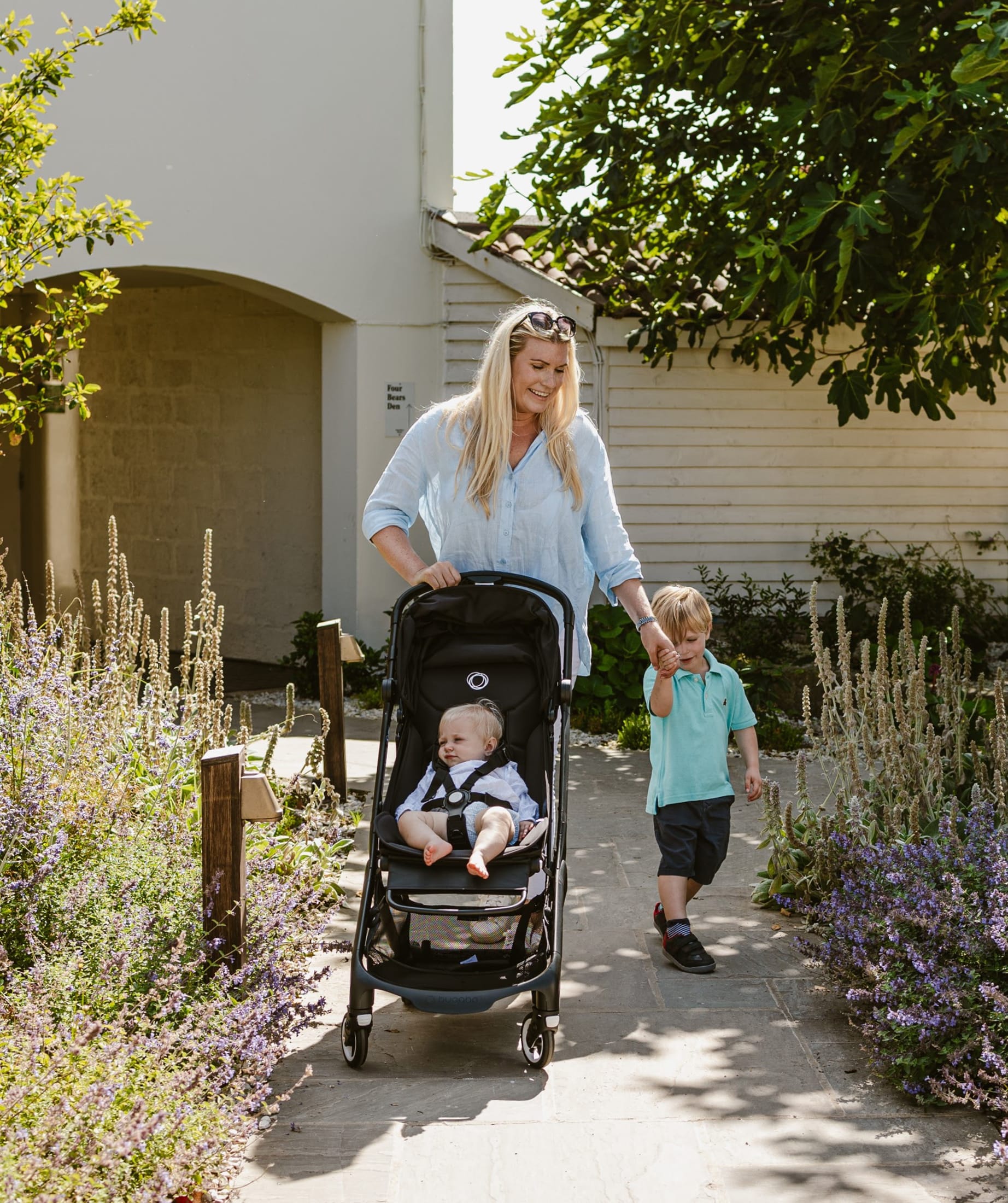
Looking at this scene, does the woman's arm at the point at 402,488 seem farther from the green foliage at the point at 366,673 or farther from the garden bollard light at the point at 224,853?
the green foliage at the point at 366,673

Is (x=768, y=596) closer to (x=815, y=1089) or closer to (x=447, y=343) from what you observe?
(x=447, y=343)

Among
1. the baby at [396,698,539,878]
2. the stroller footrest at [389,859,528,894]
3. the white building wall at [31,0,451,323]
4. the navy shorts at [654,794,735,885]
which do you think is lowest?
the navy shorts at [654,794,735,885]

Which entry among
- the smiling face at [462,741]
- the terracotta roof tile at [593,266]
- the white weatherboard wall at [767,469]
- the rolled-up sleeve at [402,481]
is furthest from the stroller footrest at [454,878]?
the white weatherboard wall at [767,469]

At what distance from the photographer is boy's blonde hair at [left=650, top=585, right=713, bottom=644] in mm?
4723

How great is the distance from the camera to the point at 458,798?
159 inches

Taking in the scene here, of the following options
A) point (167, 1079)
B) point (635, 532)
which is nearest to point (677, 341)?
point (635, 532)

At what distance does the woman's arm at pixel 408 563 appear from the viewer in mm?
4152

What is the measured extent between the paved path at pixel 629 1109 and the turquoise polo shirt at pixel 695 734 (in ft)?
2.10

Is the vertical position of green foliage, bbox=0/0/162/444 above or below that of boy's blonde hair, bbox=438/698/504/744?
above

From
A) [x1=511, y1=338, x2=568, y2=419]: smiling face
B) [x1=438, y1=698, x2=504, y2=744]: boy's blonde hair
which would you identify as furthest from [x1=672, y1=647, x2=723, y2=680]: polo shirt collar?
[x1=511, y1=338, x2=568, y2=419]: smiling face

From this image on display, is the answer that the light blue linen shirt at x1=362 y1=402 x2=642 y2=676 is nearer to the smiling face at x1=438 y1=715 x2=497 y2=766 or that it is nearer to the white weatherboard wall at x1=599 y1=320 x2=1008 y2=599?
the smiling face at x1=438 y1=715 x2=497 y2=766

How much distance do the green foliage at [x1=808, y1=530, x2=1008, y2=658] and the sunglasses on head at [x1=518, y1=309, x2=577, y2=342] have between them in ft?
21.3

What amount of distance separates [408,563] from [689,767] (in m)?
1.30

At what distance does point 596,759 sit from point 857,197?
143 inches
